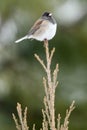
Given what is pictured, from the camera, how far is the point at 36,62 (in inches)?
341

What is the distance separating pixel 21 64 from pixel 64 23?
78 centimetres

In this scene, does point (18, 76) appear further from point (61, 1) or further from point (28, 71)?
point (61, 1)

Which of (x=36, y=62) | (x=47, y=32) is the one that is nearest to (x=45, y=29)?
(x=47, y=32)

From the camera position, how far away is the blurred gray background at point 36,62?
8320mm

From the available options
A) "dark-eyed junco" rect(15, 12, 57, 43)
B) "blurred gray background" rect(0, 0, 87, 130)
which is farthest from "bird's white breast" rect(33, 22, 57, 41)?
"blurred gray background" rect(0, 0, 87, 130)

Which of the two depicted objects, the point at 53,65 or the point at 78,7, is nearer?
the point at 53,65

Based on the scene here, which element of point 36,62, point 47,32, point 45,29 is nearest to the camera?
point 47,32

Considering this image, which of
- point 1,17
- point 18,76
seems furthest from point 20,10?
point 18,76

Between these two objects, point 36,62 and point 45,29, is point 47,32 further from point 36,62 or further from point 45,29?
point 36,62

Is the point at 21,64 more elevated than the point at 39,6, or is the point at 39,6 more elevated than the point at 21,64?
the point at 39,6

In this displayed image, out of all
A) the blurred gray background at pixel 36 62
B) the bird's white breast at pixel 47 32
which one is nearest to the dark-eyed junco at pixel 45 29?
the bird's white breast at pixel 47 32

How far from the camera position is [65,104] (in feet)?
27.4

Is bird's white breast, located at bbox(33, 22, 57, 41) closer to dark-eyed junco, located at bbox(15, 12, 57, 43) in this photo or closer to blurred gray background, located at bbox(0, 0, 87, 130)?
dark-eyed junco, located at bbox(15, 12, 57, 43)

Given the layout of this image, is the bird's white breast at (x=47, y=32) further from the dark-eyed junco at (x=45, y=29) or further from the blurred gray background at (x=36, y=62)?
the blurred gray background at (x=36, y=62)
